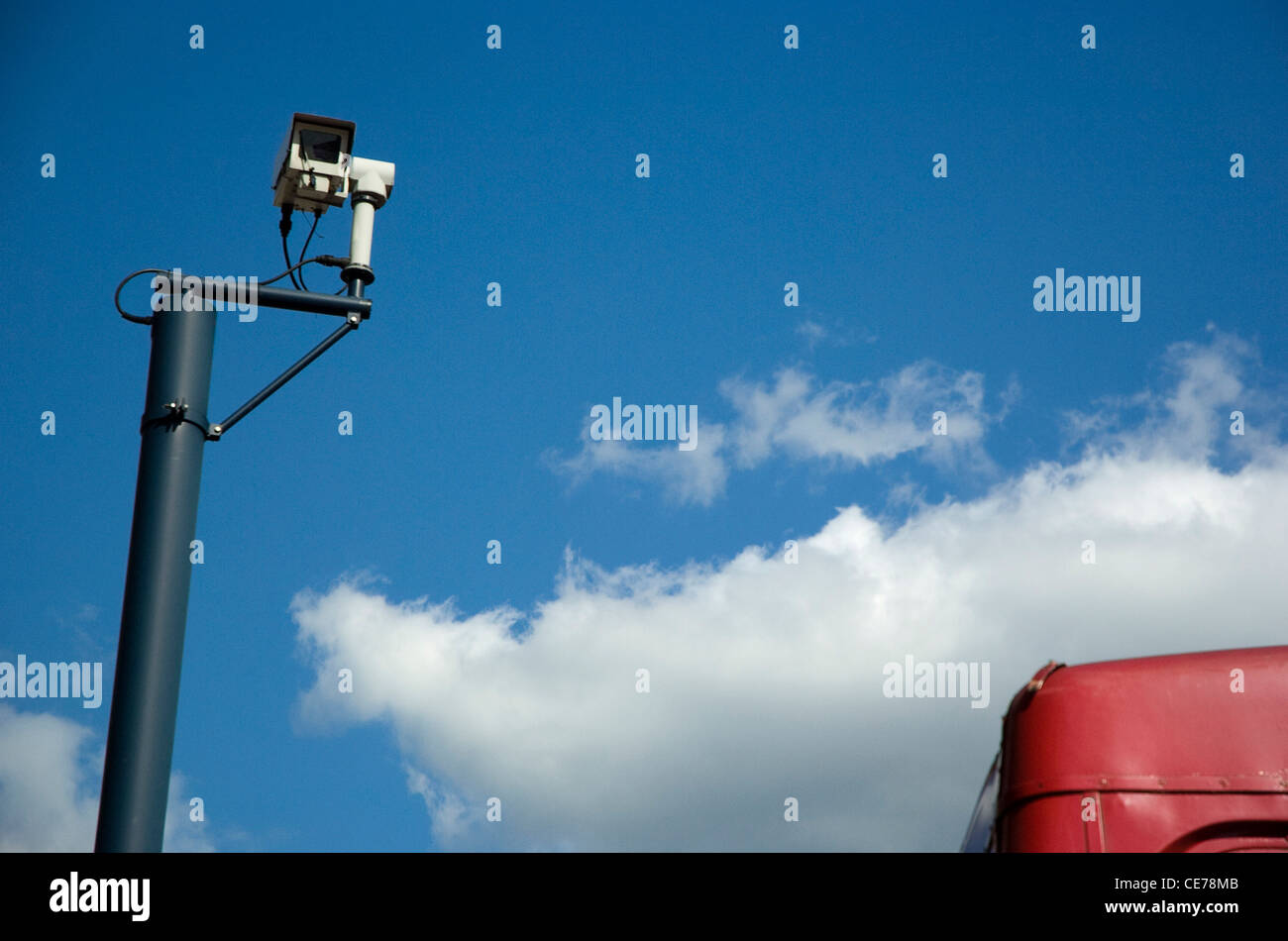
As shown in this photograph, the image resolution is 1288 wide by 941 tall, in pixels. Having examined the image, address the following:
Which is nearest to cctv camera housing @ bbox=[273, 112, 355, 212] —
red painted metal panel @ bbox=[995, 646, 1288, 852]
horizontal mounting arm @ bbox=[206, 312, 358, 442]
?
horizontal mounting arm @ bbox=[206, 312, 358, 442]

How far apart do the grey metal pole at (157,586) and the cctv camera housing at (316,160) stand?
0.98 meters

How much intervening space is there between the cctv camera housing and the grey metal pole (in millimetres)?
983

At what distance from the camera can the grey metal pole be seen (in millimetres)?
4648

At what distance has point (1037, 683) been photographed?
20.1ft

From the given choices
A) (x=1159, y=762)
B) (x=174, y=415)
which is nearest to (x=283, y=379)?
(x=174, y=415)

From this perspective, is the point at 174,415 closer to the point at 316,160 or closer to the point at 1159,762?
the point at 316,160

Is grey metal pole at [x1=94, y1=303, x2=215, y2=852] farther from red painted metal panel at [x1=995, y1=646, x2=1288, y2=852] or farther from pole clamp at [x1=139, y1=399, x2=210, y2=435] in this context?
red painted metal panel at [x1=995, y1=646, x2=1288, y2=852]

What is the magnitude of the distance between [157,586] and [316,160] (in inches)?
90.8

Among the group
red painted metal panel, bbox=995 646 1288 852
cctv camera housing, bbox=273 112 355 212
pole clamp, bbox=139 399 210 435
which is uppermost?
cctv camera housing, bbox=273 112 355 212

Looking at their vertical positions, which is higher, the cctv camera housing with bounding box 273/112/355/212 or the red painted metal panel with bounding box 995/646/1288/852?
the cctv camera housing with bounding box 273/112/355/212

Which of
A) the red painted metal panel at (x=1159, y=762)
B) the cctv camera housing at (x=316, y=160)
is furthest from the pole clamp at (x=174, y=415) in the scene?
the red painted metal panel at (x=1159, y=762)
